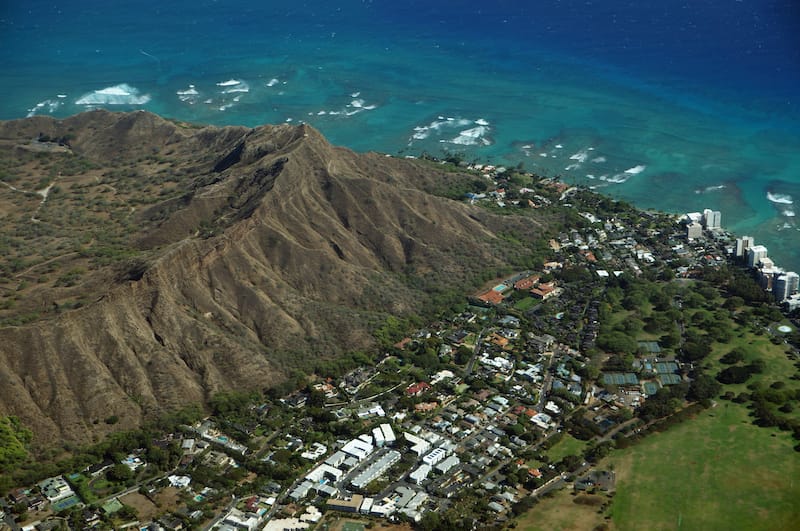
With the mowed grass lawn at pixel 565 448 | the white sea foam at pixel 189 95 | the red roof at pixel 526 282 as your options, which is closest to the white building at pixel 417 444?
the mowed grass lawn at pixel 565 448

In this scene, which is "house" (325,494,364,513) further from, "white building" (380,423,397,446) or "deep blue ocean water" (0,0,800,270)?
"deep blue ocean water" (0,0,800,270)

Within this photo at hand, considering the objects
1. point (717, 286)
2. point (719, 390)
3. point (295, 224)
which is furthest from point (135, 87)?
point (719, 390)

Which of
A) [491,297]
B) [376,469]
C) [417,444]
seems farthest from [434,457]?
[491,297]

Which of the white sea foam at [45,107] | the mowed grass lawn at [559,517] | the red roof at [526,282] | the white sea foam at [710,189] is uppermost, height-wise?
the white sea foam at [45,107]

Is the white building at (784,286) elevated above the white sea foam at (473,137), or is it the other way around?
the white sea foam at (473,137)

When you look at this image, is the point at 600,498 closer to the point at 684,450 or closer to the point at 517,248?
the point at 684,450

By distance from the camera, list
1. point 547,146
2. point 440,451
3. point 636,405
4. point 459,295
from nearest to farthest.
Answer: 1. point 440,451
2. point 636,405
3. point 459,295
4. point 547,146

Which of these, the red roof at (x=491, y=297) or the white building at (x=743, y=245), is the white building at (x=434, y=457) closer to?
the red roof at (x=491, y=297)
